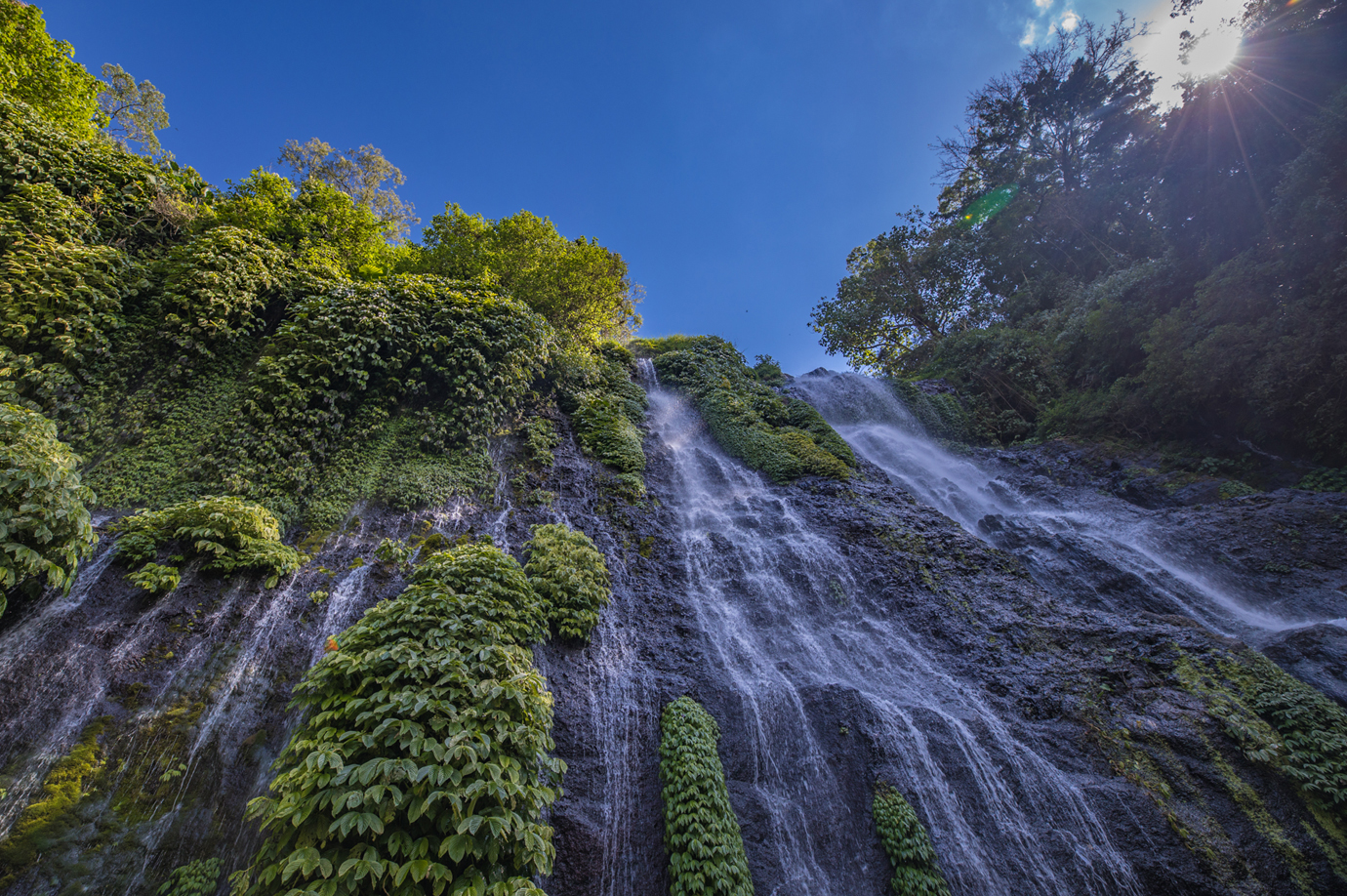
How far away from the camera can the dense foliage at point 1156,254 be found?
1044cm

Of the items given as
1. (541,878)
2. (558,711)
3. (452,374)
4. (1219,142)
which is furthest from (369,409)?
(1219,142)

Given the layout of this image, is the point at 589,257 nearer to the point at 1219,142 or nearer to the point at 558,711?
the point at 558,711

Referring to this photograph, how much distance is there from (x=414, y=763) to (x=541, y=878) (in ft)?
8.52

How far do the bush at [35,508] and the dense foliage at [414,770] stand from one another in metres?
2.90

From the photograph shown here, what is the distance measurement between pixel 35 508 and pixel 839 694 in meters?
9.54

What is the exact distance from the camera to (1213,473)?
11.9m

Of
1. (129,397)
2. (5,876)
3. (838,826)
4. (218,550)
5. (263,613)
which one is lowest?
(838,826)

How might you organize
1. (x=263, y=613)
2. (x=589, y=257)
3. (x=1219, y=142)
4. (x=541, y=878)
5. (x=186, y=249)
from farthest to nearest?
(x=589, y=257) < (x=1219, y=142) < (x=186, y=249) < (x=263, y=613) < (x=541, y=878)

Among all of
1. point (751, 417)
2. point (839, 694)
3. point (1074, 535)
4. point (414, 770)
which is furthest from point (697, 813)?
point (751, 417)

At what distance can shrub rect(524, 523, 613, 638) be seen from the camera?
7.65m

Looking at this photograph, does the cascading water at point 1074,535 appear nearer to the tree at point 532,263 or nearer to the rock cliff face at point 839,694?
the rock cliff face at point 839,694

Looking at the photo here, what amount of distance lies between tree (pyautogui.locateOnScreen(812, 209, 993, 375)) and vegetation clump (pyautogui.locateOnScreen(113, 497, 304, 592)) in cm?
3051

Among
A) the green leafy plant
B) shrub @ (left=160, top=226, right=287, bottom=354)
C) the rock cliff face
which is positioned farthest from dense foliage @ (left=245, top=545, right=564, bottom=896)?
shrub @ (left=160, top=226, right=287, bottom=354)

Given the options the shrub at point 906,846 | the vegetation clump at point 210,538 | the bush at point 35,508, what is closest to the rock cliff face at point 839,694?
the shrub at point 906,846
